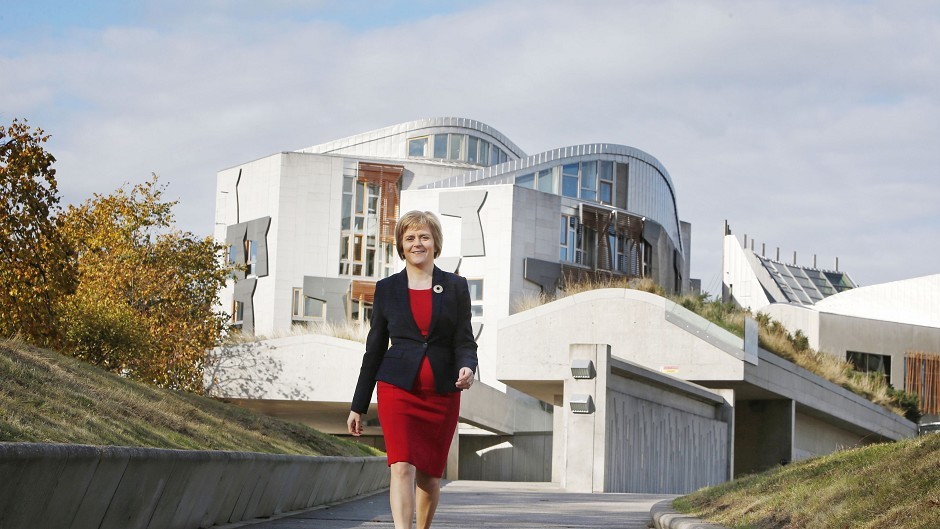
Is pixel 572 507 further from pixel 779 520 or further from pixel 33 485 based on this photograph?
pixel 33 485

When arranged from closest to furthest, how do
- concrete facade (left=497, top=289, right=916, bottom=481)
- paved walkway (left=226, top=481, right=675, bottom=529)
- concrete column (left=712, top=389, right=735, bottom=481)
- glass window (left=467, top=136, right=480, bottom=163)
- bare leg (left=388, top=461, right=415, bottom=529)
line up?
bare leg (left=388, top=461, right=415, bottom=529)
paved walkway (left=226, top=481, right=675, bottom=529)
concrete facade (left=497, top=289, right=916, bottom=481)
concrete column (left=712, top=389, right=735, bottom=481)
glass window (left=467, top=136, right=480, bottom=163)

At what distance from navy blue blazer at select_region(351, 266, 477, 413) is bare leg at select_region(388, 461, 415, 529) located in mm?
390

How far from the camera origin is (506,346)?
3609 cm

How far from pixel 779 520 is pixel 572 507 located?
7.43 m

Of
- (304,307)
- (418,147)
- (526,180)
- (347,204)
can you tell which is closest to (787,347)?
(526,180)

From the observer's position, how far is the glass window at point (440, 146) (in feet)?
220

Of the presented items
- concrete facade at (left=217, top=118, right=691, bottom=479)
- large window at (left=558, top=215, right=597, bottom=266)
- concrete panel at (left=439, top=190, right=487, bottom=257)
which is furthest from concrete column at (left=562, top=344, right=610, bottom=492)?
large window at (left=558, top=215, right=597, bottom=266)

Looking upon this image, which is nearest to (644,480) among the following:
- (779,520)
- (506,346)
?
(506,346)

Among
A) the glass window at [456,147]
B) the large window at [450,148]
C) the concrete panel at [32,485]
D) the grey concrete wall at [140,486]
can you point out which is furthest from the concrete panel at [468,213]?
the concrete panel at [32,485]

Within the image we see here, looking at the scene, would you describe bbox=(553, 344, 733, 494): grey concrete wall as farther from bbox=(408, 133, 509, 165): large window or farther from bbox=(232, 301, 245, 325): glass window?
bbox=(408, 133, 509, 165): large window

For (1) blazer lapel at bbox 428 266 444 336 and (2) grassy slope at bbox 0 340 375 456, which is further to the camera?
(2) grassy slope at bbox 0 340 375 456

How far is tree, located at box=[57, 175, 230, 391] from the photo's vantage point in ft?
108

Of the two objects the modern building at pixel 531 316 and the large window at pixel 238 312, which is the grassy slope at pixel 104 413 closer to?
the modern building at pixel 531 316

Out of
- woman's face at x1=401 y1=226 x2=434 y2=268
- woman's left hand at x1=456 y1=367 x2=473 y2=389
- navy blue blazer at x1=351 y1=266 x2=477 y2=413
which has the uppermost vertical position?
woman's face at x1=401 y1=226 x2=434 y2=268
